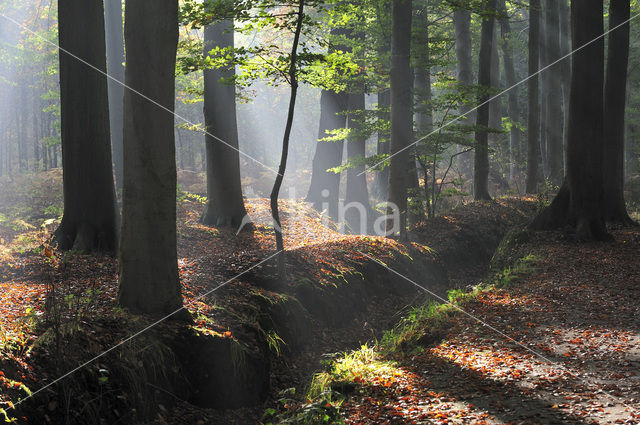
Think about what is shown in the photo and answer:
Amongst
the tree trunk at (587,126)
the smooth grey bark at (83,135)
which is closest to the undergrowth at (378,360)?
the tree trunk at (587,126)

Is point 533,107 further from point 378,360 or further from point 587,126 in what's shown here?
point 378,360

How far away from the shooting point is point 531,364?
5.95m

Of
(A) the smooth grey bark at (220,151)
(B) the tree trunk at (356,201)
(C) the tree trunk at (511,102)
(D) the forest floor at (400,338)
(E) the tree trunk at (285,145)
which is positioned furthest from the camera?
(C) the tree trunk at (511,102)

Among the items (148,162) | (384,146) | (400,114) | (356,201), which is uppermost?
(400,114)

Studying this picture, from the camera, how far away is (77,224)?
8.38 meters

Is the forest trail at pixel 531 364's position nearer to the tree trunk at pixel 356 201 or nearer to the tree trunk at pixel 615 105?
the tree trunk at pixel 615 105

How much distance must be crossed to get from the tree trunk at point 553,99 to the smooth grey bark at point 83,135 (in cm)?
1717

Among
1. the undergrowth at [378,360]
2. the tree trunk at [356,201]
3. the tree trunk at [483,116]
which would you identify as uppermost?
the tree trunk at [483,116]

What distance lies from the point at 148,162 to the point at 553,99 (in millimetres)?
20067

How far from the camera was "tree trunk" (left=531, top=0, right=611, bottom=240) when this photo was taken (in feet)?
38.0

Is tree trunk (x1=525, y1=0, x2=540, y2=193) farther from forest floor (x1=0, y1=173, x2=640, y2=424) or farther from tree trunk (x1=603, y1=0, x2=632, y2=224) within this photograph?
forest floor (x1=0, y1=173, x2=640, y2=424)

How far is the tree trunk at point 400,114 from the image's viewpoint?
12500 mm

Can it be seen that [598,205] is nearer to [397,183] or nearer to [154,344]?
[397,183]

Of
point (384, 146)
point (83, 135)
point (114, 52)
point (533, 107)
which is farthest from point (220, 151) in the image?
point (533, 107)
